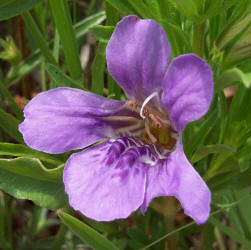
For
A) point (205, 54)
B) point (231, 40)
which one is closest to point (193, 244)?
point (205, 54)

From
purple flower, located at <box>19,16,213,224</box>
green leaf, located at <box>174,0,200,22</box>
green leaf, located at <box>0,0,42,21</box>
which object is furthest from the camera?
green leaf, located at <box>0,0,42,21</box>

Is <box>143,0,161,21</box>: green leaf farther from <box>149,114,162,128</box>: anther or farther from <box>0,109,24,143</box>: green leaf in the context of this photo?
<box>0,109,24,143</box>: green leaf

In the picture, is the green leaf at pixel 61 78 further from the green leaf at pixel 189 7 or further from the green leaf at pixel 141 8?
the green leaf at pixel 189 7

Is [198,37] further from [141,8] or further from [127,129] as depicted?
[127,129]

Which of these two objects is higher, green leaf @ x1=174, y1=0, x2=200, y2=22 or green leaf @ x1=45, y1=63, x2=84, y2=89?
green leaf @ x1=174, y1=0, x2=200, y2=22

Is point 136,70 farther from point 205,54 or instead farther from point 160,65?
point 205,54

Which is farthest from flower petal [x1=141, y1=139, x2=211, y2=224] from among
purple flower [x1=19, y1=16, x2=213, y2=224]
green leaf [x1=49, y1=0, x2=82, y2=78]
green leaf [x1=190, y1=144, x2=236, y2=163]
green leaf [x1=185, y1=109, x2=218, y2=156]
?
green leaf [x1=49, y1=0, x2=82, y2=78]

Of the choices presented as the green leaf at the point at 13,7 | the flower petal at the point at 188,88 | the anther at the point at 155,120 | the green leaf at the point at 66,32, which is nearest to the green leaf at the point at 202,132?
the anther at the point at 155,120
